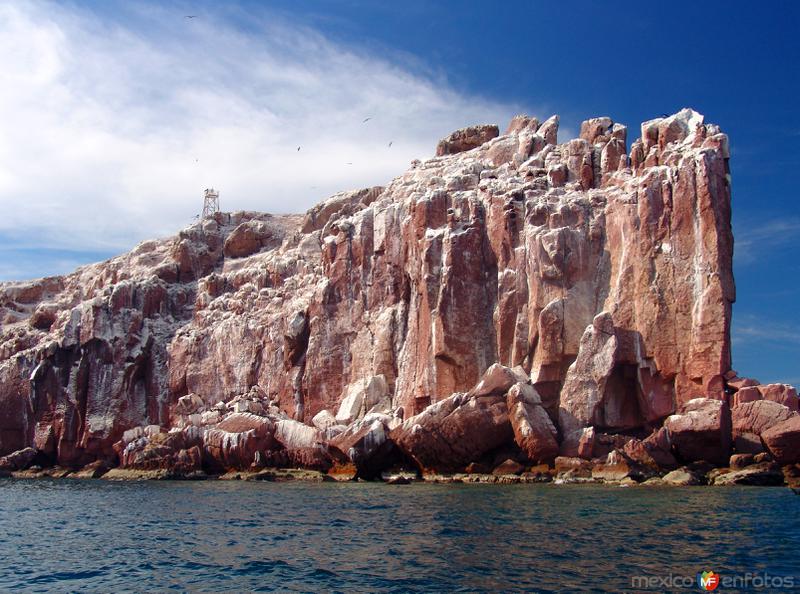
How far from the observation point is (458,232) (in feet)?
210

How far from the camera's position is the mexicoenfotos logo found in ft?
62.5

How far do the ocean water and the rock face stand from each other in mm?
10500

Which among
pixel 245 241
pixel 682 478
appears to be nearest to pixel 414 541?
pixel 682 478

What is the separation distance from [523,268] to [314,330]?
20.6 metres

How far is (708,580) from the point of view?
64.5ft

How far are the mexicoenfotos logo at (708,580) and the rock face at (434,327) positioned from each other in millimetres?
28517

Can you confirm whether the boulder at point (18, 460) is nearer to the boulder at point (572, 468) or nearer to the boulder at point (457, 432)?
the boulder at point (457, 432)

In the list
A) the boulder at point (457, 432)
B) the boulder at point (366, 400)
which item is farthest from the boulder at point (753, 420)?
the boulder at point (366, 400)

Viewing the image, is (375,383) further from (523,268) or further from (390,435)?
(523,268)

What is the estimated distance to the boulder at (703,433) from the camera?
47.0m

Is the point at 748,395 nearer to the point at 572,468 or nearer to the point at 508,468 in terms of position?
the point at 572,468

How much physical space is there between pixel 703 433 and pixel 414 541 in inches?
1034

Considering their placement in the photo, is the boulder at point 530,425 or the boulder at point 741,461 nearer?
the boulder at point 741,461

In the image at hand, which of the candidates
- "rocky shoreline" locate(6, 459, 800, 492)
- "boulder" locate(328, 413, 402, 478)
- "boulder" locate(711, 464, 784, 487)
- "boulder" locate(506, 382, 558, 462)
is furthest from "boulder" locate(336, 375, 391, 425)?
"boulder" locate(711, 464, 784, 487)
